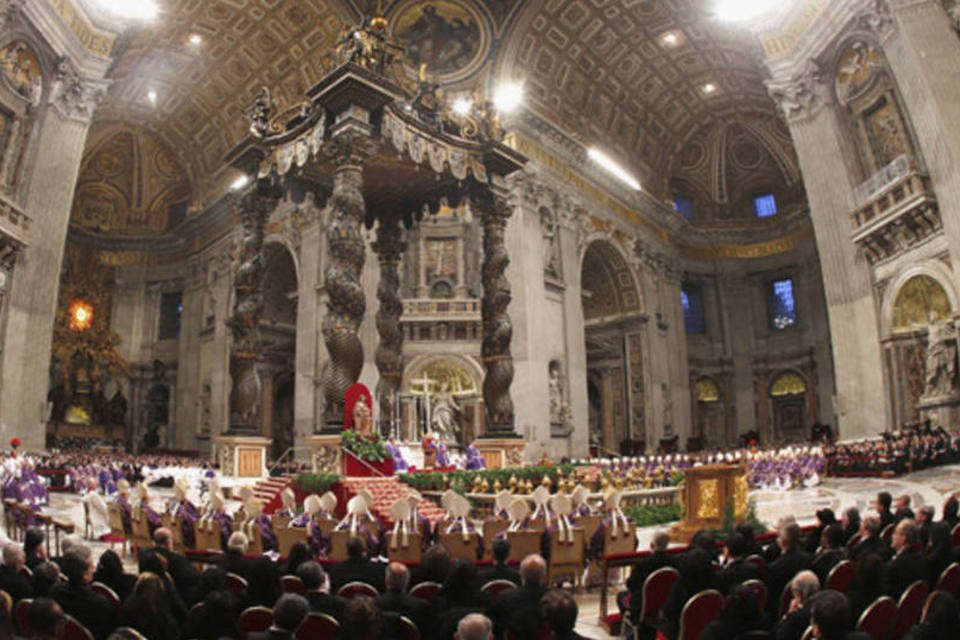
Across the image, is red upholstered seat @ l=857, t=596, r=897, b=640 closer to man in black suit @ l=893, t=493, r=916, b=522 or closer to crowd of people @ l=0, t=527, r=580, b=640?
crowd of people @ l=0, t=527, r=580, b=640

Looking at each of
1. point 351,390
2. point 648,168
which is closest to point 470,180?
point 351,390

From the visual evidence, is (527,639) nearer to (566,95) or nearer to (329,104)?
(329,104)

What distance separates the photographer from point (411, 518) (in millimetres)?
5965

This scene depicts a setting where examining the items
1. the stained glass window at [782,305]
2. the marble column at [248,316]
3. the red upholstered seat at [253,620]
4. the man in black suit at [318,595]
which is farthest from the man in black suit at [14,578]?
the stained glass window at [782,305]

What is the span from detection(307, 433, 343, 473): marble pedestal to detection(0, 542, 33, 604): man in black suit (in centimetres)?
583

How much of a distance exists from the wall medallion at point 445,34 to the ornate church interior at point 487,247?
70 mm

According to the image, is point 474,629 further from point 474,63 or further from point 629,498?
point 474,63

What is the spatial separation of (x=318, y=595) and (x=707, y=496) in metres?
5.60

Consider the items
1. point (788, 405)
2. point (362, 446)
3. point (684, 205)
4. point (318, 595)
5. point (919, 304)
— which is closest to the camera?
point (318, 595)

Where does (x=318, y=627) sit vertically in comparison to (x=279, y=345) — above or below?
below

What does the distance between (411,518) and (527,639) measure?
315cm

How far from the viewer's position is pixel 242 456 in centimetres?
1166

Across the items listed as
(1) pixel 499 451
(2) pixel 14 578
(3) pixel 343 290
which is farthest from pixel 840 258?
(2) pixel 14 578

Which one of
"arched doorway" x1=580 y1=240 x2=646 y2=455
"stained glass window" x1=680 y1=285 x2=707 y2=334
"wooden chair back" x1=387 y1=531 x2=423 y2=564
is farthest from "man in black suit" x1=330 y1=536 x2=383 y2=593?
"stained glass window" x1=680 y1=285 x2=707 y2=334
